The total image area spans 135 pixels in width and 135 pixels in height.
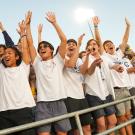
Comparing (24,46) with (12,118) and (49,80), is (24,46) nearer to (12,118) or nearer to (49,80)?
(49,80)

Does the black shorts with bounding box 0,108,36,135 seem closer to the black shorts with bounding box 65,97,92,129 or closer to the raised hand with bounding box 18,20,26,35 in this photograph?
the black shorts with bounding box 65,97,92,129

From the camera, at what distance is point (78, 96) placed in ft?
17.2

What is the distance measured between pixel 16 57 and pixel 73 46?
1.37 m

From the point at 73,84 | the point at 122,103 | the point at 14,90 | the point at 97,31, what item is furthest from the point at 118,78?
the point at 14,90

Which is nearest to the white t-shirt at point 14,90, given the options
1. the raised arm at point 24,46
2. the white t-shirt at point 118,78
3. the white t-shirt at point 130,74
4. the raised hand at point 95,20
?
the raised arm at point 24,46

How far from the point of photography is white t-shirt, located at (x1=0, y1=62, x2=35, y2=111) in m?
4.30

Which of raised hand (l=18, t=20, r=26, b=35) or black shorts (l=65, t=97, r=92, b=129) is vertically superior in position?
raised hand (l=18, t=20, r=26, b=35)

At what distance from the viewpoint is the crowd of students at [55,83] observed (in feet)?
14.4

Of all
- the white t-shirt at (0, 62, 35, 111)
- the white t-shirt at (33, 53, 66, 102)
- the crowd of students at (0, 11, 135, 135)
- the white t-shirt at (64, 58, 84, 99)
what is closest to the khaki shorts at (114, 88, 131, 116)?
the crowd of students at (0, 11, 135, 135)

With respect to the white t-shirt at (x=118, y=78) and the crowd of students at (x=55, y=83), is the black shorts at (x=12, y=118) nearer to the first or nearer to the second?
the crowd of students at (x=55, y=83)

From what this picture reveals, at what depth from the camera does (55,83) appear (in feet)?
15.7

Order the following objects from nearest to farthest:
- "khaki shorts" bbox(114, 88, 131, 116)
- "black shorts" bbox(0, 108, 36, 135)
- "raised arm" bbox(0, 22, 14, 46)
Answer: "black shorts" bbox(0, 108, 36, 135), "raised arm" bbox(0, 22, 14, 46), "khaki shorts" bbox(114, 88, 131, 116)

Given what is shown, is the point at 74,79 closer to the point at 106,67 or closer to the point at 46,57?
the point at 46,57

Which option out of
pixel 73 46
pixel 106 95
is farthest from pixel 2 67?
pixel 106 95
